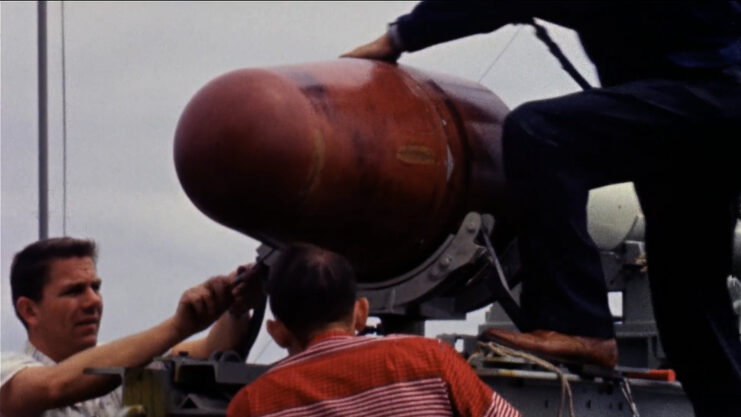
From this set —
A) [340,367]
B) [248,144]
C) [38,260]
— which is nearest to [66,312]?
[38,260]

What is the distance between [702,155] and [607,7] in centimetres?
58

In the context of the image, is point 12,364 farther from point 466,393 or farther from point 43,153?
point 43,153

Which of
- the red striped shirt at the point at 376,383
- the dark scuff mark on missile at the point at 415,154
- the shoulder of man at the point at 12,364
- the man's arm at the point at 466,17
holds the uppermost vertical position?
the man's arm at the point at 466,17

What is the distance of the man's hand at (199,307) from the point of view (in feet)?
15.1

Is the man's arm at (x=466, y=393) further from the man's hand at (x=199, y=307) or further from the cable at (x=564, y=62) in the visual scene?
the cable at (x=564, y=62)

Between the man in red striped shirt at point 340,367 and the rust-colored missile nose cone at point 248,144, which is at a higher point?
the rust-colored missile nose cone at point 248,144

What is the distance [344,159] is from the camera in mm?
4691

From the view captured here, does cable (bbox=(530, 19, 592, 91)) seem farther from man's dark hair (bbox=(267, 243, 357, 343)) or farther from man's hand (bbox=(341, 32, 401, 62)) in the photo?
man's dark hair (bbox=(267, 243, 357, 343))

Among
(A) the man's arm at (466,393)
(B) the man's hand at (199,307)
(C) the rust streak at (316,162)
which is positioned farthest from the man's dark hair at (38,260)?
(A) the man's arm at (466,393)

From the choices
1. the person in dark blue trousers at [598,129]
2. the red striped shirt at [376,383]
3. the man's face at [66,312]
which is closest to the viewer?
the red striped shirt at [376,383]

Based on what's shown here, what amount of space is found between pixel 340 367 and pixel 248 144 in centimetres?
113

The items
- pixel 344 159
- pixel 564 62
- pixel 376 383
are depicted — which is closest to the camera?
pixel 376 383

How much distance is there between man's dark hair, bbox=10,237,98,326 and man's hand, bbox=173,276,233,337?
27.3 inches

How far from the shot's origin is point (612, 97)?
4883mm
